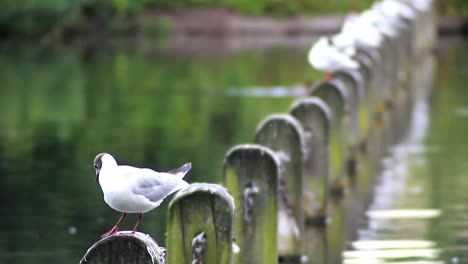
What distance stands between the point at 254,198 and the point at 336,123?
12.1 ft

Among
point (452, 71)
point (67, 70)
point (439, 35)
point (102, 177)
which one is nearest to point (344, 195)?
point (102, 177)

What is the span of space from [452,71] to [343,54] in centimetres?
1596

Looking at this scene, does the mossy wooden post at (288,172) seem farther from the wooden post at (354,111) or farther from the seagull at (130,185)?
the wooden post at (354,111)

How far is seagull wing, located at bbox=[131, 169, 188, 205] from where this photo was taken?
5.99m

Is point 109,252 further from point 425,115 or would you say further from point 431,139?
point 425,115

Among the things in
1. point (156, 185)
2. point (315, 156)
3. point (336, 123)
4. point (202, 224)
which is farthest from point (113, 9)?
point (202, 224)

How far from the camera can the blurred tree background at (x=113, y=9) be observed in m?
39.3

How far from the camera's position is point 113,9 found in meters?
46.9

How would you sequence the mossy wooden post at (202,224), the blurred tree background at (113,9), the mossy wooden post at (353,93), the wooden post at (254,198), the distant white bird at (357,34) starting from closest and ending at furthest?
the mossy wooden post at (202,224) < the wooden post at (254,198) < the mossy wooden post at (353,93) < the distant white bird at (357,34) < the blurred tree background at (113,9)

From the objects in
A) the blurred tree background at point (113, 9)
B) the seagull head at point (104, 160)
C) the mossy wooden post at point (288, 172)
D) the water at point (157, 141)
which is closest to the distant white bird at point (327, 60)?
the water at point (157, 141)

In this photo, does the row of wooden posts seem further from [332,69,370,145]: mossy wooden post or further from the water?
the water

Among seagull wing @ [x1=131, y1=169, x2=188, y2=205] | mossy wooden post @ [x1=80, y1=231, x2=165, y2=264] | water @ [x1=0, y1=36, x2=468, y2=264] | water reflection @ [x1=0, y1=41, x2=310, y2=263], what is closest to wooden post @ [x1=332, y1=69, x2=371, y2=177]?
water @ [x1=0, y1=36, x2=468, y2=264]

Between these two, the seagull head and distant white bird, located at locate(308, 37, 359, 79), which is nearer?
the seagull head

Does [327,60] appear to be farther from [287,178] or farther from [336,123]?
[287,178]
